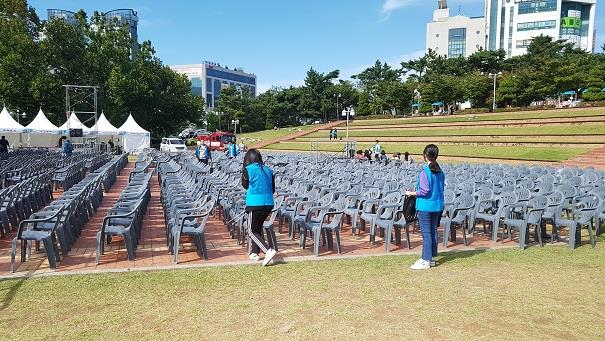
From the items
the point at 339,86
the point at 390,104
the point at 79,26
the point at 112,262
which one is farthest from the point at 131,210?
the point at 339,86

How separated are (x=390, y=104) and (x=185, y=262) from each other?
56.2m

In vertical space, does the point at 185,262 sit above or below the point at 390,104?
below

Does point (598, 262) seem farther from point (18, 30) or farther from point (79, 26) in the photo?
point (79, 26)

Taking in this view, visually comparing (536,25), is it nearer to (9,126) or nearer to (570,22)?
(570,22)

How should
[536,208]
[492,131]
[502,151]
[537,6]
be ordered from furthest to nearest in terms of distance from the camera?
[537,6]
[492,131]
[502,151]
[536,208]

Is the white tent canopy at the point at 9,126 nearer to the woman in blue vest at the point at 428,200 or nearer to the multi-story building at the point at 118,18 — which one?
the multi-story building at the point at 118,18

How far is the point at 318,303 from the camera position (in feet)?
15.4

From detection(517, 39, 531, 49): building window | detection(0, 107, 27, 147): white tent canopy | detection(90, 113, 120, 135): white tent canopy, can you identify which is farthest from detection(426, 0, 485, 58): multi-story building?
detection(0, 107, 27, 147): white tent canopy

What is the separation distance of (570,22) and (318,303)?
11437 centimetres

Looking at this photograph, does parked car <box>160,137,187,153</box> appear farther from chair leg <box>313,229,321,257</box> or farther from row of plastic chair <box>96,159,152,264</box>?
chair leg <box>313,229,321,257</box>

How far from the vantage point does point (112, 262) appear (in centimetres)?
625

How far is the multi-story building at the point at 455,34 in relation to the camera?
115562 millimetres

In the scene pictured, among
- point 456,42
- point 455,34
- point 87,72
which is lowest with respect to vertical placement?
point 87,72

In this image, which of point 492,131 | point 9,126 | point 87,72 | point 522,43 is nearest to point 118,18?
point 87,72
